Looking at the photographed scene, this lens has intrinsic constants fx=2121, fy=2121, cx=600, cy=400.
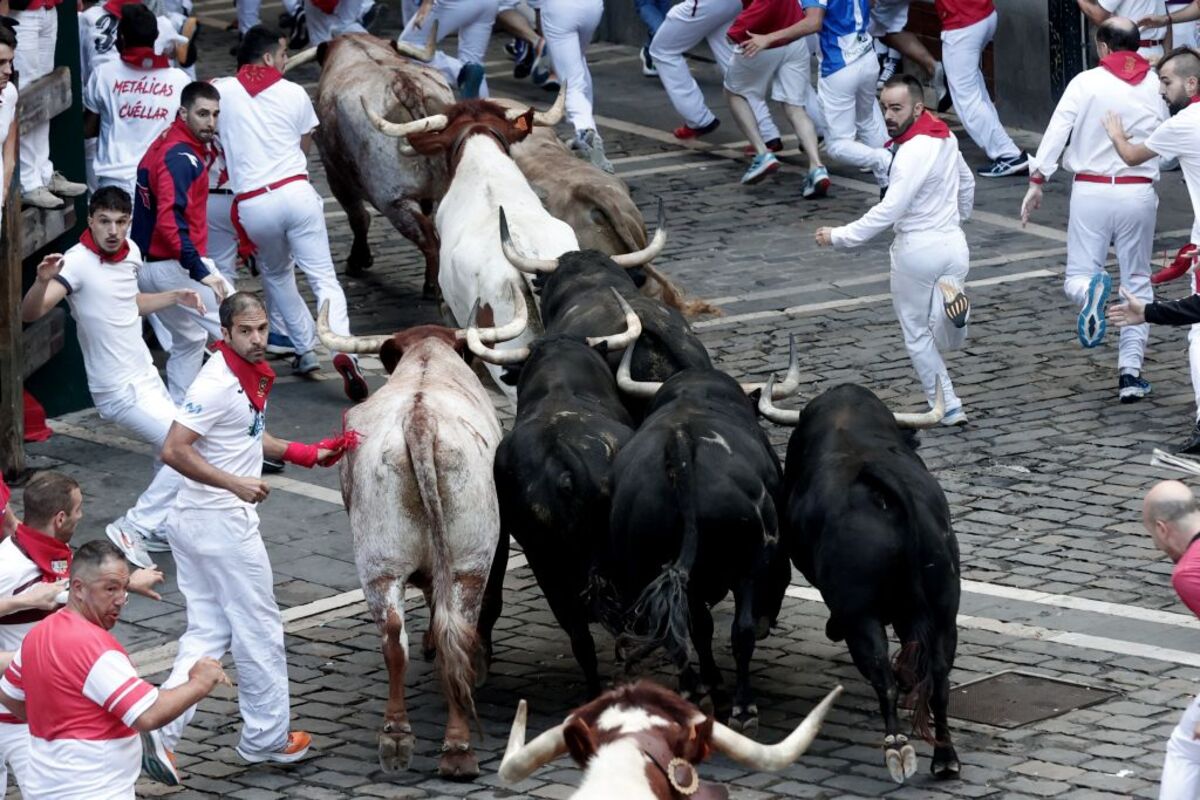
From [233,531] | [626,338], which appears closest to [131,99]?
[626,338]

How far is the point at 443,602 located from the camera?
30.4 feet

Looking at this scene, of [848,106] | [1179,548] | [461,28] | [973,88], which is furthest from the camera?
[461,28]

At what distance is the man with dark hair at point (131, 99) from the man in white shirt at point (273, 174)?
0.44m

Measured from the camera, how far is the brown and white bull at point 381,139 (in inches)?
602

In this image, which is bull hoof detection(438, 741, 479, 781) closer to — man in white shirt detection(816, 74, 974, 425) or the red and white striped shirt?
the red and white striped shirt

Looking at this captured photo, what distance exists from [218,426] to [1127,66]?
689 cm

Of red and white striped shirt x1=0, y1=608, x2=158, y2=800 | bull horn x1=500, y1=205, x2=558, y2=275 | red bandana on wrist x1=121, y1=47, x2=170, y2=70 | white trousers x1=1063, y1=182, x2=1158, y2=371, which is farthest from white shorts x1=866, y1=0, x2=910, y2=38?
red and white striped shirt x1=0, y1=608, x2=158, y2=800

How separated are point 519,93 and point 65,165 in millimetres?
8075

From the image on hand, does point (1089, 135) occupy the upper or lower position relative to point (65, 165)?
upper

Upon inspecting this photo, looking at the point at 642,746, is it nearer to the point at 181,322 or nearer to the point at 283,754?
the point at 283,754

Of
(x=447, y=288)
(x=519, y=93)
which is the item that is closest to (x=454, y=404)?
(x=447, y=288)

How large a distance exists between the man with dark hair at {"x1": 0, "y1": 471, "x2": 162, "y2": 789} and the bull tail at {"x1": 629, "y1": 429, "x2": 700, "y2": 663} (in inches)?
80.2

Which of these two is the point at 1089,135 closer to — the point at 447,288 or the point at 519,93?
the point at 447,288

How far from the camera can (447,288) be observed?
1305cm
